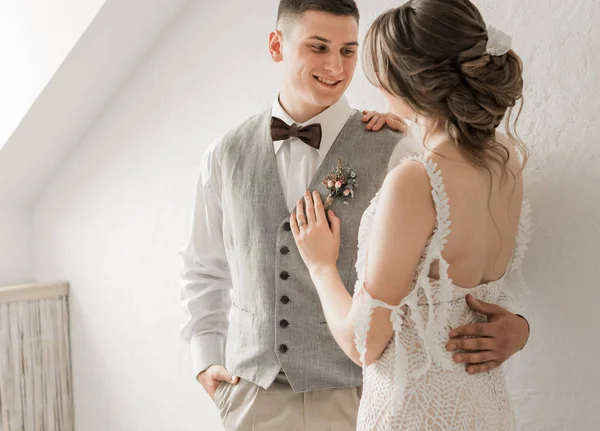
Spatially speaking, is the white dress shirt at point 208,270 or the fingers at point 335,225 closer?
the fingers at point 335,225

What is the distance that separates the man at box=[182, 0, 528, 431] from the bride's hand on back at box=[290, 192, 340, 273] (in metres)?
0.05

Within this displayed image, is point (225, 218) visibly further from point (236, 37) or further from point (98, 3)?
point (98, 3)

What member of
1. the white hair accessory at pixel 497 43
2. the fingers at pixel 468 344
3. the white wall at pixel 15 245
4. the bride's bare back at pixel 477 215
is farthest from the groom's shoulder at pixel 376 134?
the white wall at pixel 15 245

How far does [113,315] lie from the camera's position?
310 cm

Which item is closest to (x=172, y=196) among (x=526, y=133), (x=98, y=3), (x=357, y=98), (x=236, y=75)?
(x=236, y=75)

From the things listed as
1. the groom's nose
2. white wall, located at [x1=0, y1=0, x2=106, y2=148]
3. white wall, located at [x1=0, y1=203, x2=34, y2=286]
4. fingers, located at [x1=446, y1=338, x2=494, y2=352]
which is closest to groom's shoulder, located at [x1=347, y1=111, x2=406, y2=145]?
the groom's nose

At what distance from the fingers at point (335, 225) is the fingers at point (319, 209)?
0.09 feet

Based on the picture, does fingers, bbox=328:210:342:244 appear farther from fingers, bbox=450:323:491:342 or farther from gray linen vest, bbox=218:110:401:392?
fingers, bbox=450:323:491:342

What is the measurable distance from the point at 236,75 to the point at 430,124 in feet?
4.03

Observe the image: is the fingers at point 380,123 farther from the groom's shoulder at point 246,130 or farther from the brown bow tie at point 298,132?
the groom's shoulder at point 246,130

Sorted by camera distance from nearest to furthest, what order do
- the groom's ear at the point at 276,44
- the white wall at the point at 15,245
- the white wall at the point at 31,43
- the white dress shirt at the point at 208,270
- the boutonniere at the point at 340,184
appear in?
the boutonniere at the point at 340,184
the groom's ear at the point at 276,44
the white dress shirt at the point at 208,270
the white wall at the point at 31,43
the white wall at the point at 15,245

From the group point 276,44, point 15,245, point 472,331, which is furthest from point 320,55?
point 15,245

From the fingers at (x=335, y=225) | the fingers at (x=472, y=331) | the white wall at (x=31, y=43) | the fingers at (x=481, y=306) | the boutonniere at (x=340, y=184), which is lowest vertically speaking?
the fingers at (x=472, y=331)

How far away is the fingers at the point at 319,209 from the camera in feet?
5.69
